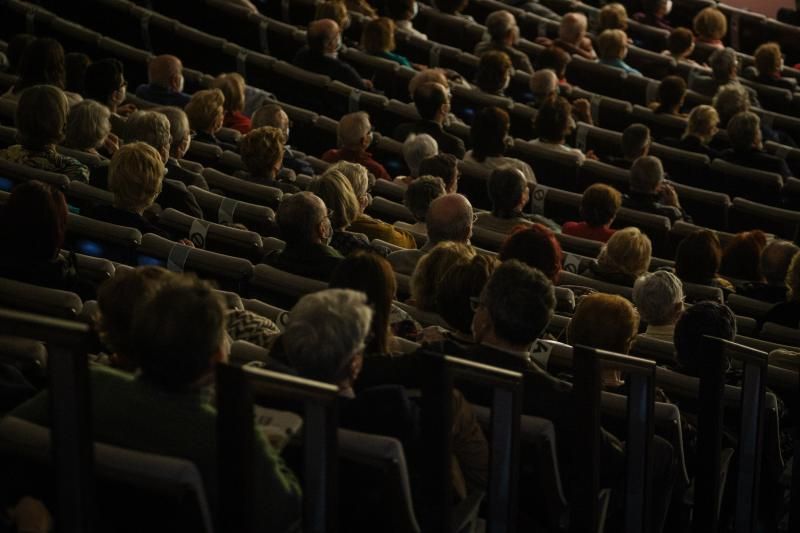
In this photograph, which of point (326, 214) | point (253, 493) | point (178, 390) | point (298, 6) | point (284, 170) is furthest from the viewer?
point (298, 6)

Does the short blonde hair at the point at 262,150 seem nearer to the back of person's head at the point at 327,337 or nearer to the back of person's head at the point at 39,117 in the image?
the back of person's head at the point at 39,117

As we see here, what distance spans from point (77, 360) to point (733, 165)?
5.30 meters

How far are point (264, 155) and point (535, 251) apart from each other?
1704 millimetres

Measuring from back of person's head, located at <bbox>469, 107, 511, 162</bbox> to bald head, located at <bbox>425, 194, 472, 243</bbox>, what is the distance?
169cm

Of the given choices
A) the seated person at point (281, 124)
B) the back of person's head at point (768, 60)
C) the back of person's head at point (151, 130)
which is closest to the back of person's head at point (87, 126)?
the back of person's head at point (151, 130)

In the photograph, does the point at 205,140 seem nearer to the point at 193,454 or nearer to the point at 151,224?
the point at 151,224

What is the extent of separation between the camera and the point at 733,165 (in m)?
6.71

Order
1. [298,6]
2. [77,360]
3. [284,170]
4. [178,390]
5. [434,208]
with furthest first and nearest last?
[298,6] < [284,170] < [434,208] < [178,390] < [77,360]

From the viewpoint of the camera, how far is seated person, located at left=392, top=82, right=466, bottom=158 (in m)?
6.36

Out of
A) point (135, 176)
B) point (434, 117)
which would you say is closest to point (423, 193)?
point (135, 176)

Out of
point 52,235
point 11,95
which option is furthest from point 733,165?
point 52,235

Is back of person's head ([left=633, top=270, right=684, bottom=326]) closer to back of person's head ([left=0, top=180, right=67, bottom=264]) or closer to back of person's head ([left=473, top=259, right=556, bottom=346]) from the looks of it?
back of person's head ([left=473, top=259, right=556, bottom=346])

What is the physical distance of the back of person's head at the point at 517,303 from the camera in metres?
2.95

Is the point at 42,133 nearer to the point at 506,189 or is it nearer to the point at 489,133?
the point at 506,189
